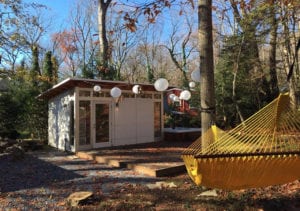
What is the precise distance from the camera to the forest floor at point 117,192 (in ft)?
15.1

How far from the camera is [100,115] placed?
38.7 ft

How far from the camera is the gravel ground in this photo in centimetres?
549

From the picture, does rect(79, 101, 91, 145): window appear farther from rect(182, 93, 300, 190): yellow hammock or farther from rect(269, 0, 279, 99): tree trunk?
rect(182, 93, 300, 190): yellow hammock

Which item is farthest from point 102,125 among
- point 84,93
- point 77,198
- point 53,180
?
point 77,198

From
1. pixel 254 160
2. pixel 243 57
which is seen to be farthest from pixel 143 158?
pixel 243 57

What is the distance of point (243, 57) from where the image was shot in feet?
47.2

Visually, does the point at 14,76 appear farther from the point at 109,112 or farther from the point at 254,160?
the point at 254,160

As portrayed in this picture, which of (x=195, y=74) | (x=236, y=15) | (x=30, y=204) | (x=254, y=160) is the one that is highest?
(x=236, y=15)

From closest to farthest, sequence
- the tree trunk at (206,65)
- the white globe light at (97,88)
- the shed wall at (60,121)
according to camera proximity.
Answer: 1. the tree trunk at (206,65)
2. the white globe light at (97,88)
3. the shed wall at (60,121)

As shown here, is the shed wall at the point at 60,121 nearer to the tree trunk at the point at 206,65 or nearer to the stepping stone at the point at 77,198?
the stepping stone at the point at 77,198

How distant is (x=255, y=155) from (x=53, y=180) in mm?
5056

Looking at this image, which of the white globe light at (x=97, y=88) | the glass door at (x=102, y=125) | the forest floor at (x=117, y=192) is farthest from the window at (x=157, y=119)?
the forest floor at (x=117, y=192)

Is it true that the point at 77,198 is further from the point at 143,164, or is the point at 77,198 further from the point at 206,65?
the point at 143,164

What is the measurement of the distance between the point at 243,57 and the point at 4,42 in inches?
388
